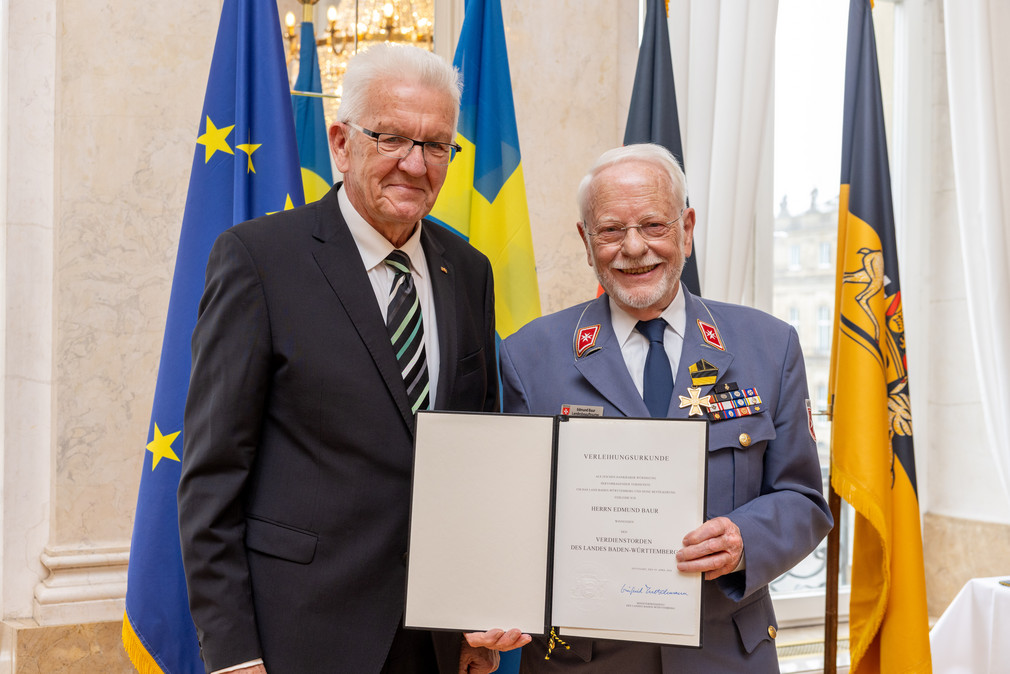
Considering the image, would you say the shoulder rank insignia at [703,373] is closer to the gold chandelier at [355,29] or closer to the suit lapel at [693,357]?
the suit lapel at [693,357]

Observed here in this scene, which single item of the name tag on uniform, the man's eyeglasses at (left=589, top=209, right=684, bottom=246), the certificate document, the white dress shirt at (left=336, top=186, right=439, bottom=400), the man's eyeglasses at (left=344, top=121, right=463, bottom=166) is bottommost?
the certificate document

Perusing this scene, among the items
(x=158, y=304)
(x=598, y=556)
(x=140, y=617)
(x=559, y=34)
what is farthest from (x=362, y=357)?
(x=559, y=34)

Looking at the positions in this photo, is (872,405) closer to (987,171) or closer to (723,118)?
(723,118)

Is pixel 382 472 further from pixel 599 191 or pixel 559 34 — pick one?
pixel 559 34

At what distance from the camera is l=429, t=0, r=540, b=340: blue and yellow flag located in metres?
2.72

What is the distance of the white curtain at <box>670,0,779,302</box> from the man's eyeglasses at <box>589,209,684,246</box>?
1.46 meters

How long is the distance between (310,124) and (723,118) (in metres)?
1.62

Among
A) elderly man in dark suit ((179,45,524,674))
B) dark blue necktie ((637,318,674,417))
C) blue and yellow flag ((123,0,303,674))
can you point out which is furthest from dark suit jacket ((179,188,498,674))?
blue and yellow flag ((123,0,303,674))

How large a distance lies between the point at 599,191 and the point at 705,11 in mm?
1834

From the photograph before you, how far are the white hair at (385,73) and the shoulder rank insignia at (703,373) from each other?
30.6 inches

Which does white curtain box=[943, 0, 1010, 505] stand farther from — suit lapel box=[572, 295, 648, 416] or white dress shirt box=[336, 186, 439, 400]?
white dress shirt box=[336, 186, 439, 400]

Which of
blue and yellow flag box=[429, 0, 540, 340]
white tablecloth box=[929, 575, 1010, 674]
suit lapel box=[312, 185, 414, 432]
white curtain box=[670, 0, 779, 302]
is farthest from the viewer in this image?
white curtain box=[670, 0, 779, 302]

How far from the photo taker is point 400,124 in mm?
1675

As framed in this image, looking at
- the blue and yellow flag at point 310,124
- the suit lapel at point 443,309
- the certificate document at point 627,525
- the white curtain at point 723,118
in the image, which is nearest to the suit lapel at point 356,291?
the suit lapel at point 443,309
